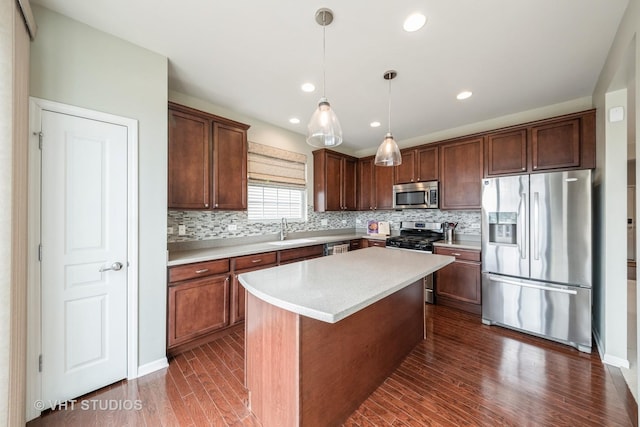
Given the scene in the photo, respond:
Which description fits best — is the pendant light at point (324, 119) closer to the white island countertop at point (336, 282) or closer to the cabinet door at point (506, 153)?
the white island countertop at point (336, 282)

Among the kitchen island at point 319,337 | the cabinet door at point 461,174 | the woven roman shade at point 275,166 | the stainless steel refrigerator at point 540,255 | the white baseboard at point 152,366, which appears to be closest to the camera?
the kitchen island at point 319,337

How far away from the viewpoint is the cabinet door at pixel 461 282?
129 inches

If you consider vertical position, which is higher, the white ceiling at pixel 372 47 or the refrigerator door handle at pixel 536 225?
the white ceiling at pixel 372 47

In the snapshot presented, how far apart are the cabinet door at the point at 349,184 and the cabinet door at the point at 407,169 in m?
0.93

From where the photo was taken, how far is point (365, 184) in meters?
5.00

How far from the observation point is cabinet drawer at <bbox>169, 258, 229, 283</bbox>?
2.32m

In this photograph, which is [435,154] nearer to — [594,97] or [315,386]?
[594,97]

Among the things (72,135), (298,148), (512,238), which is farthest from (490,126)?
(72,135)

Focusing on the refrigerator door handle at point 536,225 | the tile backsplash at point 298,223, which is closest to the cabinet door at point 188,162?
the tile backsplash at point 298,223

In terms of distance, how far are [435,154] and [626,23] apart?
2.31 metres

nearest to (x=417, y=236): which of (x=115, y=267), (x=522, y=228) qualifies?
(x=522, y=228)

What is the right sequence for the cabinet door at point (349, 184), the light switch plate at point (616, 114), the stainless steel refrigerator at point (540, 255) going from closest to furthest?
the light switch plate at point (616, 114) → the stainless steel refrigerator at point (540, 255) → the cabinet door at point (349, 184)

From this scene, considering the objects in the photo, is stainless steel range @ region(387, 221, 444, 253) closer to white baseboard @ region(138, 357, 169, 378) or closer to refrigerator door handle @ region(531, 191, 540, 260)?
refrigerator door handle @ region(531, 191, 540, 260)

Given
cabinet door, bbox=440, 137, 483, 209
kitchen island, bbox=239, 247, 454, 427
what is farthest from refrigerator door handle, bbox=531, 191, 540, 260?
kitchen island, bbox=239, 247, 454, 427
